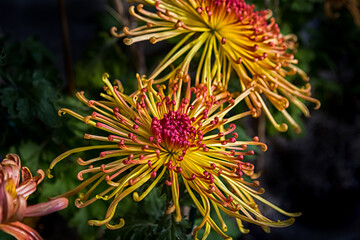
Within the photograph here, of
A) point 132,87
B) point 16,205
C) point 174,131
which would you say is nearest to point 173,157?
point 174,131

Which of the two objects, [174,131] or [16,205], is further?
[174,131]

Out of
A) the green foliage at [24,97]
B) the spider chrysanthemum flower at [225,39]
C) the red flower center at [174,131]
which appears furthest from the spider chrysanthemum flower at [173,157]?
the green foliage at [24,97]

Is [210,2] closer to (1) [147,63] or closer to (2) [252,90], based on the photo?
(2) [252,90]

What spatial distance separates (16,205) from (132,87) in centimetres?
78

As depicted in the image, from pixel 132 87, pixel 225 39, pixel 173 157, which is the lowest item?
pixel 173 157

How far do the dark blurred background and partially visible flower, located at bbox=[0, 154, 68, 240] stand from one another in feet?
0.96

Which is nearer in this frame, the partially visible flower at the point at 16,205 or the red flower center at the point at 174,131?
the partially visible flower at the point at 16,205

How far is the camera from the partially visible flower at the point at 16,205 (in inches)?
17.5

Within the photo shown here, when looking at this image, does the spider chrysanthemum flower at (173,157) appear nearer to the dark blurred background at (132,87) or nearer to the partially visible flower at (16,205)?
the partially visible flower at (16,205)

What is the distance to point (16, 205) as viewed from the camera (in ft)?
1.49

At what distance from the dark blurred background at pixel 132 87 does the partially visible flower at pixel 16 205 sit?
29 cm

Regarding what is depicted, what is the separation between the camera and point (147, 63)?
5.32 feet

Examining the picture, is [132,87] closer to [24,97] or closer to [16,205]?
[24,97]

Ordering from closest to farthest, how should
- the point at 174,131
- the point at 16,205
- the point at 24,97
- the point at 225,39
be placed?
the point at 16,205, the point at 174,131, the point at 225,39, the point at 24,97
